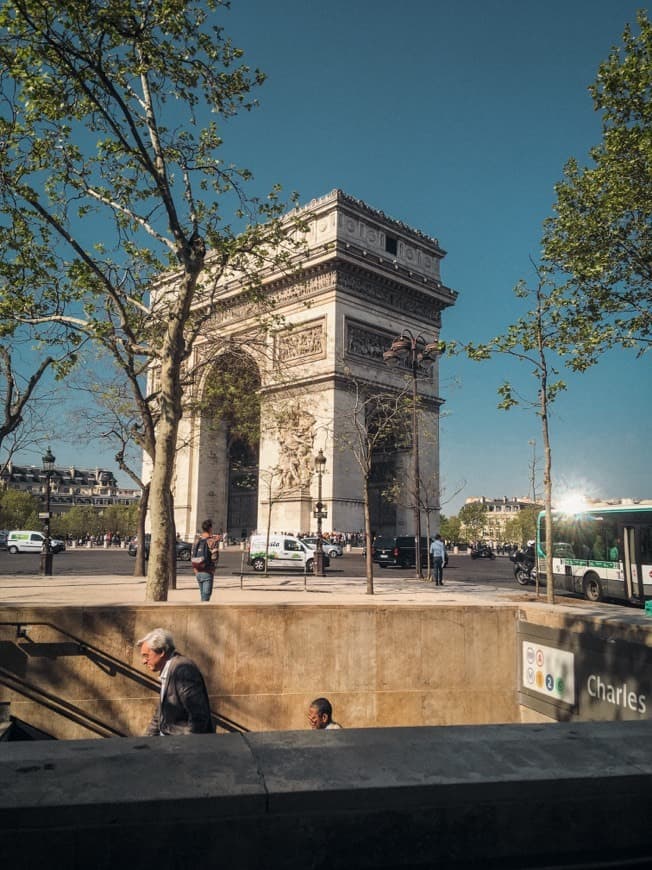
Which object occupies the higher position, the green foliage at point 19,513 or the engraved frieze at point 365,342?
the engraved frieze at point 365,342

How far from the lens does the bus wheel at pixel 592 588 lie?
20781 mm

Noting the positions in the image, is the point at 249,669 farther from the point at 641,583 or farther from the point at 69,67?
the point at 641,583

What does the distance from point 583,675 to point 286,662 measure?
115 inches

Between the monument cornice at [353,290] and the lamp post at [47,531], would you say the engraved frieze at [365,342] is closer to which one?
the monument cornice at [353,290]

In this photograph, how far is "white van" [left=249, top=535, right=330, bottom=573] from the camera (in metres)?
28.6

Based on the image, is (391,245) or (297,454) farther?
(391,245)

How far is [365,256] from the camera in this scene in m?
38.8

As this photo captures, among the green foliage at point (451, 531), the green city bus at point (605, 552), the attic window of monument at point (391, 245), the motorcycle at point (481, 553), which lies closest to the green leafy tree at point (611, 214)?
the green city bus at point (605, 552)

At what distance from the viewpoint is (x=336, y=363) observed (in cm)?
3691

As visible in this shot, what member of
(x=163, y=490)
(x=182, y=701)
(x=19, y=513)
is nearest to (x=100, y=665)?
(x=182, y=701)

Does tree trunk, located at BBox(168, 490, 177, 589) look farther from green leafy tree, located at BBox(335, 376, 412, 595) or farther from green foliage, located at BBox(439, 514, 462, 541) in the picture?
green foliage, located at BBox(439, 514, 462, 541)

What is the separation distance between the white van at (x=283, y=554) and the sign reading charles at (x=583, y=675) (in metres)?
21.2

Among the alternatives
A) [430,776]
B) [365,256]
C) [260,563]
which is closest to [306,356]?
[365,256]

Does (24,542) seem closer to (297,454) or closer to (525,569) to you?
(297,454)
